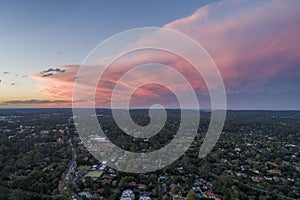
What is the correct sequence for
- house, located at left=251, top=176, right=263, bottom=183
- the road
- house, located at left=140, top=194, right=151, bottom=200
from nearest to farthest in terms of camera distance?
1. house, located at left=140, top=194, right=151, bottom=200
2. the road
3. house, located at left=251, top=176, right=263, bottom=183

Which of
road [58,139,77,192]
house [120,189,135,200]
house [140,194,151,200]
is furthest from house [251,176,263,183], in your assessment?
road [58,139,77,192]

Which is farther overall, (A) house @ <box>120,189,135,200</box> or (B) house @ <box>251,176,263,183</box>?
(B) house @ <box>251,176,263,183</box>

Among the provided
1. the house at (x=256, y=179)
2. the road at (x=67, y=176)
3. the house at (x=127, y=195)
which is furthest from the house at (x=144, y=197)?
the house at (x=256, y=179)

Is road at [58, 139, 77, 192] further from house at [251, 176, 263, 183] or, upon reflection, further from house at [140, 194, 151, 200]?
house at [251, 176, 263, 183]

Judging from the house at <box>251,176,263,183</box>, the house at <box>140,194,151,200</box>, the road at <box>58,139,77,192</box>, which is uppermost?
the house at <box>251,176,263,183</box>

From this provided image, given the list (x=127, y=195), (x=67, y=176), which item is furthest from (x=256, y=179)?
(x=67, y=176)

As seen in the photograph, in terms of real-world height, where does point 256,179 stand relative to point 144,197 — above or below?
above

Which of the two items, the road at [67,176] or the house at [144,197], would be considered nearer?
the house at [144,197]

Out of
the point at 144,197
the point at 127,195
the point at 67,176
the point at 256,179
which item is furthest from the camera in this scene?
the point at 256,179

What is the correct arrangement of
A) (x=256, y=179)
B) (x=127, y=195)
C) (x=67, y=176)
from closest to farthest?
(x=127, y=195)
(x=67, y=176)
(x=256, y=179)

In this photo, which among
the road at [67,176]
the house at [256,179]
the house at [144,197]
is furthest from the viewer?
the house at [256,179]

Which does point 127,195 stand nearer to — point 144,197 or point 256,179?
point 144,197

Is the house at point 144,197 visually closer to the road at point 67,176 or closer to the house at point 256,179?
the road at point 67,176
